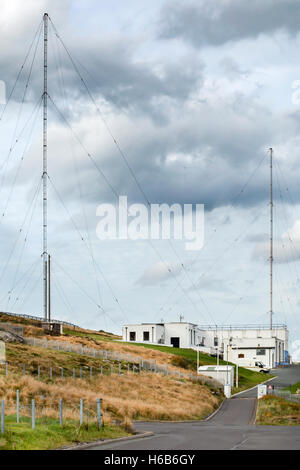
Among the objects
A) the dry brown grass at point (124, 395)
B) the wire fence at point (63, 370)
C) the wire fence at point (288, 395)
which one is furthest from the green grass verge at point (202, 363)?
the dry brown grass at point (124, 395)

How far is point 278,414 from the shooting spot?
6069cm

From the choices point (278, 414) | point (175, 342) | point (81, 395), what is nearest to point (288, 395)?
point (278, 414)

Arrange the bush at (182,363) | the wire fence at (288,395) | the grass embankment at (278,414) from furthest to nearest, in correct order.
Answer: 1. the bush at (182,363)
2. the wire fence at (288,395)
3. the grass embankment at (278,414)

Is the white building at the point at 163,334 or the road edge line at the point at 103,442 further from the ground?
the white building at the point at 163,334

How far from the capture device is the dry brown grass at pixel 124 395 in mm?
48781

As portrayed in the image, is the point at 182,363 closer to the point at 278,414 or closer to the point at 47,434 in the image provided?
the point at 278,414

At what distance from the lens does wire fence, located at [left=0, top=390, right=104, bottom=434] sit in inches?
1307

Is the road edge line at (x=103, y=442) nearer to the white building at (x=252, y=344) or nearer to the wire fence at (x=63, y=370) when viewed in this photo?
the wire fence at (x=63, y=370)

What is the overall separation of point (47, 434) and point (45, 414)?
832 centimetres

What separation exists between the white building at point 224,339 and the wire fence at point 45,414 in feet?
271

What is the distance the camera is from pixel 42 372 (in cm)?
6800
